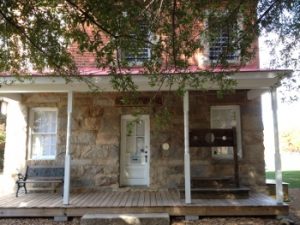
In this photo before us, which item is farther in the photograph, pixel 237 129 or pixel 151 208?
pixel 237 129

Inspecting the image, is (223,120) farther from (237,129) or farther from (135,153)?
(135,153)

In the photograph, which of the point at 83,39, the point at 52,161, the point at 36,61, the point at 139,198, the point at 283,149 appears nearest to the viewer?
the point at 83,39

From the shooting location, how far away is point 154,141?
969cm

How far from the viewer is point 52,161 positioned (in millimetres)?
9734

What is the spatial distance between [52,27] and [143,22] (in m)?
1.36

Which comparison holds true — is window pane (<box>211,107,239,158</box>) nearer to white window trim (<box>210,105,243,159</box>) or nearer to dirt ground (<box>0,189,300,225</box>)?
white window trim (<box>210,105,243,159</box>)

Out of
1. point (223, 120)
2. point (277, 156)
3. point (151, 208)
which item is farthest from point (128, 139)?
point (277, 156)

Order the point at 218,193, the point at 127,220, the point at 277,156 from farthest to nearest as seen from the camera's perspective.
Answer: the point at 218,193
the point at 277,156
the point at 127,220

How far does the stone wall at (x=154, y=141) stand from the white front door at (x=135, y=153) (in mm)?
226

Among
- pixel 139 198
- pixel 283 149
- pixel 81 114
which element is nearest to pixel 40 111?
pixel 81 114

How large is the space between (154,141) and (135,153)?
68cm

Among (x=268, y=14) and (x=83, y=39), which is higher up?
(x=268, y=14)

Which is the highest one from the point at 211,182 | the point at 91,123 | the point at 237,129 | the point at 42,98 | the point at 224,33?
the point at 224,33

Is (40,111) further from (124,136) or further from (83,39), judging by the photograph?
(83,39)
